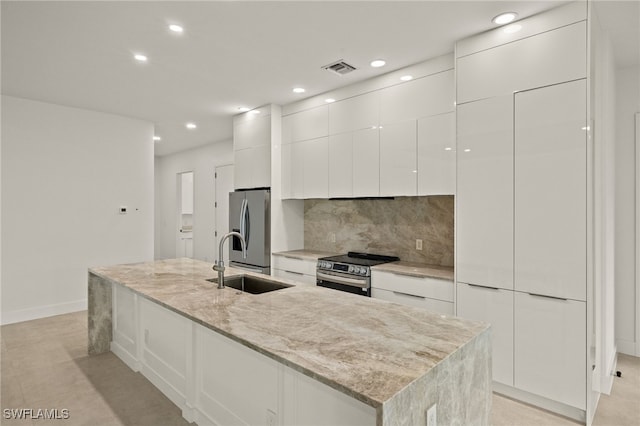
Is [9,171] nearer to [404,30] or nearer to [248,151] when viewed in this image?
[248,151]

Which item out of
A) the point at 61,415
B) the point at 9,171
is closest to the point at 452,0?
the point at 61,415

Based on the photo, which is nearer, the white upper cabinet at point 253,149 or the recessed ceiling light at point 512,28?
the recessed ceiling light at point 512,28

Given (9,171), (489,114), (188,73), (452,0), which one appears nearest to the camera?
(452,0)

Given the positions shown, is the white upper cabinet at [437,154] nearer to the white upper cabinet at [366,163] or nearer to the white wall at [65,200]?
the white upper cabinet at [366,163]

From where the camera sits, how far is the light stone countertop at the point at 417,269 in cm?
307

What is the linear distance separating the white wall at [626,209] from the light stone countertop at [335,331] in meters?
2.76

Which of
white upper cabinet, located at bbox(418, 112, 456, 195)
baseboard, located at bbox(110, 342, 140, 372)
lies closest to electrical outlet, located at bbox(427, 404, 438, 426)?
white upper cabinet, located at bbox(418, 112, 456, 195)

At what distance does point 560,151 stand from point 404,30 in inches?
56.2

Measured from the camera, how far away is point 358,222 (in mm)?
4340

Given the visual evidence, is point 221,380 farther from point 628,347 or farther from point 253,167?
point 628,347

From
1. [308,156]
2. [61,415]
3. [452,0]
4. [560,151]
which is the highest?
[452,0]

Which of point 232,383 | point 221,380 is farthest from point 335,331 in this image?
point 221,380

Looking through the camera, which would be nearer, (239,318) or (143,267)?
(239,318)

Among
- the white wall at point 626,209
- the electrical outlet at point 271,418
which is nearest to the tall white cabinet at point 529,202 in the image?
the white wall at point 626,209
